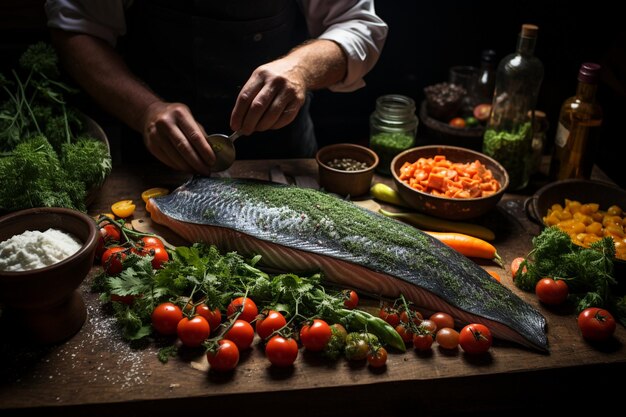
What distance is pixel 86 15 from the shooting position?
2.75 meters

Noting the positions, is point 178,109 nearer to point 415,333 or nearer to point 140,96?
point 140,96

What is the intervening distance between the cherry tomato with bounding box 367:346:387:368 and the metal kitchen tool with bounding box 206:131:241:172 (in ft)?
3.65

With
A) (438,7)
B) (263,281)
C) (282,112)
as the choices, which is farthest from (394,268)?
(438,7)

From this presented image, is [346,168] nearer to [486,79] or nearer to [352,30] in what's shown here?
[352,30]

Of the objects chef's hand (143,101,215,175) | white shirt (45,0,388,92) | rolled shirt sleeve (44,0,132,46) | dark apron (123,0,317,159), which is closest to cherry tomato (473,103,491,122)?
white shirt (45,0,388,92)

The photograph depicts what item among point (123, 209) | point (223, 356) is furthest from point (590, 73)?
point (123, 209)

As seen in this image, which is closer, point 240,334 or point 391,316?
point 240,334

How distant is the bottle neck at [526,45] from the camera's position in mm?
2817

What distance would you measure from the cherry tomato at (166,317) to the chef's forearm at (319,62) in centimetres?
123

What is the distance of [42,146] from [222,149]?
28.8 inches

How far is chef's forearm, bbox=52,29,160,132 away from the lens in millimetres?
2688

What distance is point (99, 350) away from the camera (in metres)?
1.92

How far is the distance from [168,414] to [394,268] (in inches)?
35.8

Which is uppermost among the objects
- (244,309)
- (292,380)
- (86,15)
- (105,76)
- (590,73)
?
(86,15)
